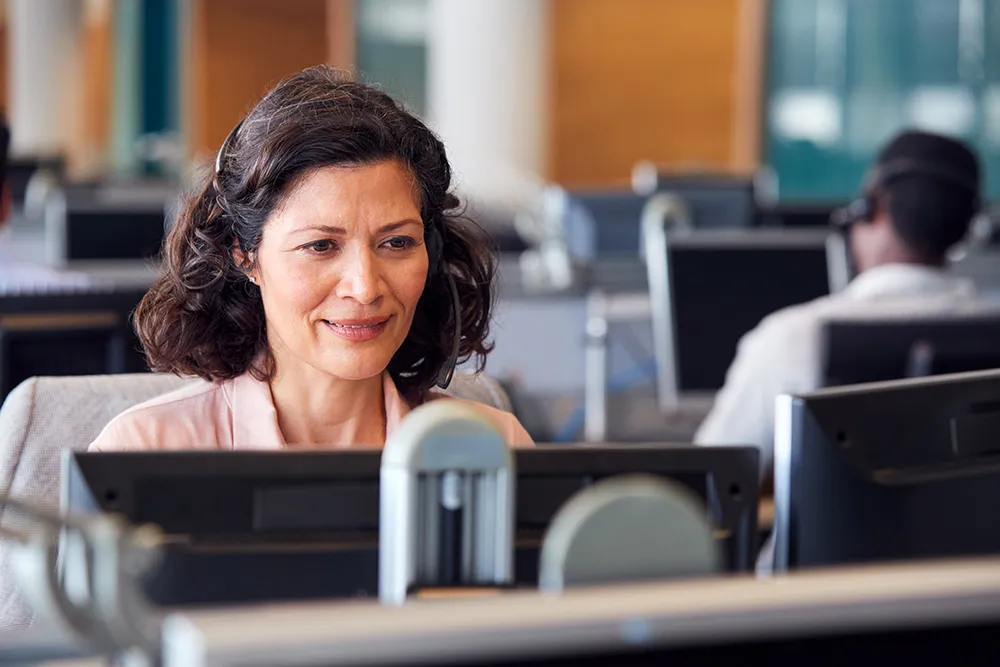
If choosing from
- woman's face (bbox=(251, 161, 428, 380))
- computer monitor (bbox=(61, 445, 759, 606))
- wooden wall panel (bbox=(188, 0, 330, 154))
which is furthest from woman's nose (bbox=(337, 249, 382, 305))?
wooden wall panel (bbox=(188, 0, 330, 154))

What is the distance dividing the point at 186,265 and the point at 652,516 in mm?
1037

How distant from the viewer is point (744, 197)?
4.96m

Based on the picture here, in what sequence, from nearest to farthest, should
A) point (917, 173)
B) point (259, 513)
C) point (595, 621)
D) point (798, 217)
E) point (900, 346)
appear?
point (595, 621), point (259, 513), point (900, 346), point (917, 173), point (798, 217)

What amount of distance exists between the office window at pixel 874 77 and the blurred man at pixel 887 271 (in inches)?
249

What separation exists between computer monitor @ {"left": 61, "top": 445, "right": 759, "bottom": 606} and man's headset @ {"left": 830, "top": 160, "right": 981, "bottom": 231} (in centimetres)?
200

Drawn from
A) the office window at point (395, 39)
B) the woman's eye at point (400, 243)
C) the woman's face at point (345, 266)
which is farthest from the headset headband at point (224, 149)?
the office window at point (395, 39)

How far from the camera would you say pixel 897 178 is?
9.29 feet

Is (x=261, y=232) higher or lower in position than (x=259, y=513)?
higher

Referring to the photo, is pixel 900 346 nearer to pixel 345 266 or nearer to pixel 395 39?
pixel 345 266

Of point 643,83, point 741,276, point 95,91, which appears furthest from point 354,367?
point 95,91

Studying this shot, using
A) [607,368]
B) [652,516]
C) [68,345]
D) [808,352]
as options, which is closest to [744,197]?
[607,368]

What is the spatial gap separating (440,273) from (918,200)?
1.41 metres

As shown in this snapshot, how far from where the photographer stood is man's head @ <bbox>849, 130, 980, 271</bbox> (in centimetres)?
282

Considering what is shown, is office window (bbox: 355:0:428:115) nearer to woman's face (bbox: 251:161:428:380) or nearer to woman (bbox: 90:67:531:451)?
woman (bbox: 90:67:531:451)
